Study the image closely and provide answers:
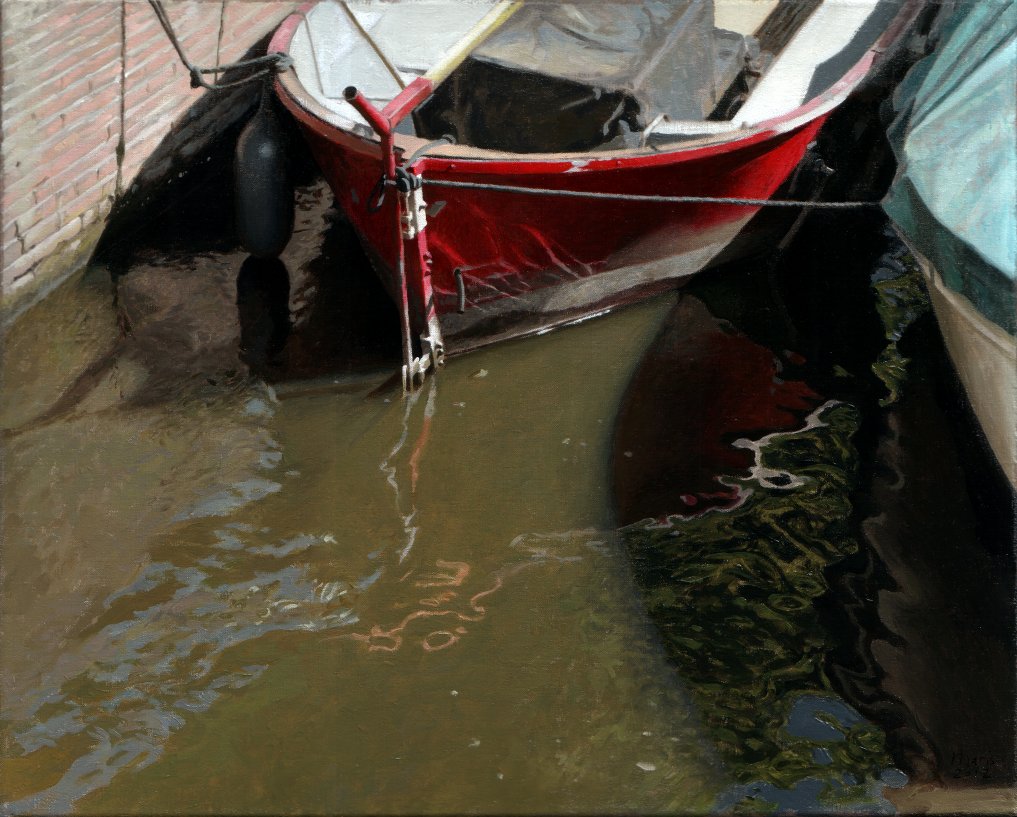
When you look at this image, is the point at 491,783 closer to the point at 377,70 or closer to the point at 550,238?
the point at 550,238

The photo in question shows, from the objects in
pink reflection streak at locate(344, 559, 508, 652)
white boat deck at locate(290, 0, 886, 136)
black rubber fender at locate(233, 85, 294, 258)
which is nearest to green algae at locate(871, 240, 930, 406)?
white boat deck at locate(290, 0, 886, 136)

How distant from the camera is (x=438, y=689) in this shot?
3305 millimetres

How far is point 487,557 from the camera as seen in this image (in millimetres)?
3865

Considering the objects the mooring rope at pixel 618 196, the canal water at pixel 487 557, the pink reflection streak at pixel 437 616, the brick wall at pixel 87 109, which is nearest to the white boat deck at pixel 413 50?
the mooring rope at pixel 618 196

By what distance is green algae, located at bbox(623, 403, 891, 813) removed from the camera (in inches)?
122

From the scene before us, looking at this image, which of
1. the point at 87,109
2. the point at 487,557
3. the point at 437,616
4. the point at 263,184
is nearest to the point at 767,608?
the point at 487,557

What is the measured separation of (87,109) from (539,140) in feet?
7.96

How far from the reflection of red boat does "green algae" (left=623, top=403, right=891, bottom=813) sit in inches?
53.6

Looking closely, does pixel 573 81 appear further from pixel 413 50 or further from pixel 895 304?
pixel 895 304

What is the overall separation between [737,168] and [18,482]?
3746mm

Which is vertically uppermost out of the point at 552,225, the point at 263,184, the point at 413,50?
the point at 413,50

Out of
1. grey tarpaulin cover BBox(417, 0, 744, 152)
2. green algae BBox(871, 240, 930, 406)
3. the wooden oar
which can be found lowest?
green algae BBox(871, 240, 930, 406)

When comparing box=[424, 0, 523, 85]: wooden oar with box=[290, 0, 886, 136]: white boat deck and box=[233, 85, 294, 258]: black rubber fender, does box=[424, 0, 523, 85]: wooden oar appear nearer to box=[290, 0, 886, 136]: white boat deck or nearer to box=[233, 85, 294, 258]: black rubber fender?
box=[290, 0, 886, 136]: white boat deck

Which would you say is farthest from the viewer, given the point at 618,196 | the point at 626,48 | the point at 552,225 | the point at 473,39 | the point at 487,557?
the point at 626,48
